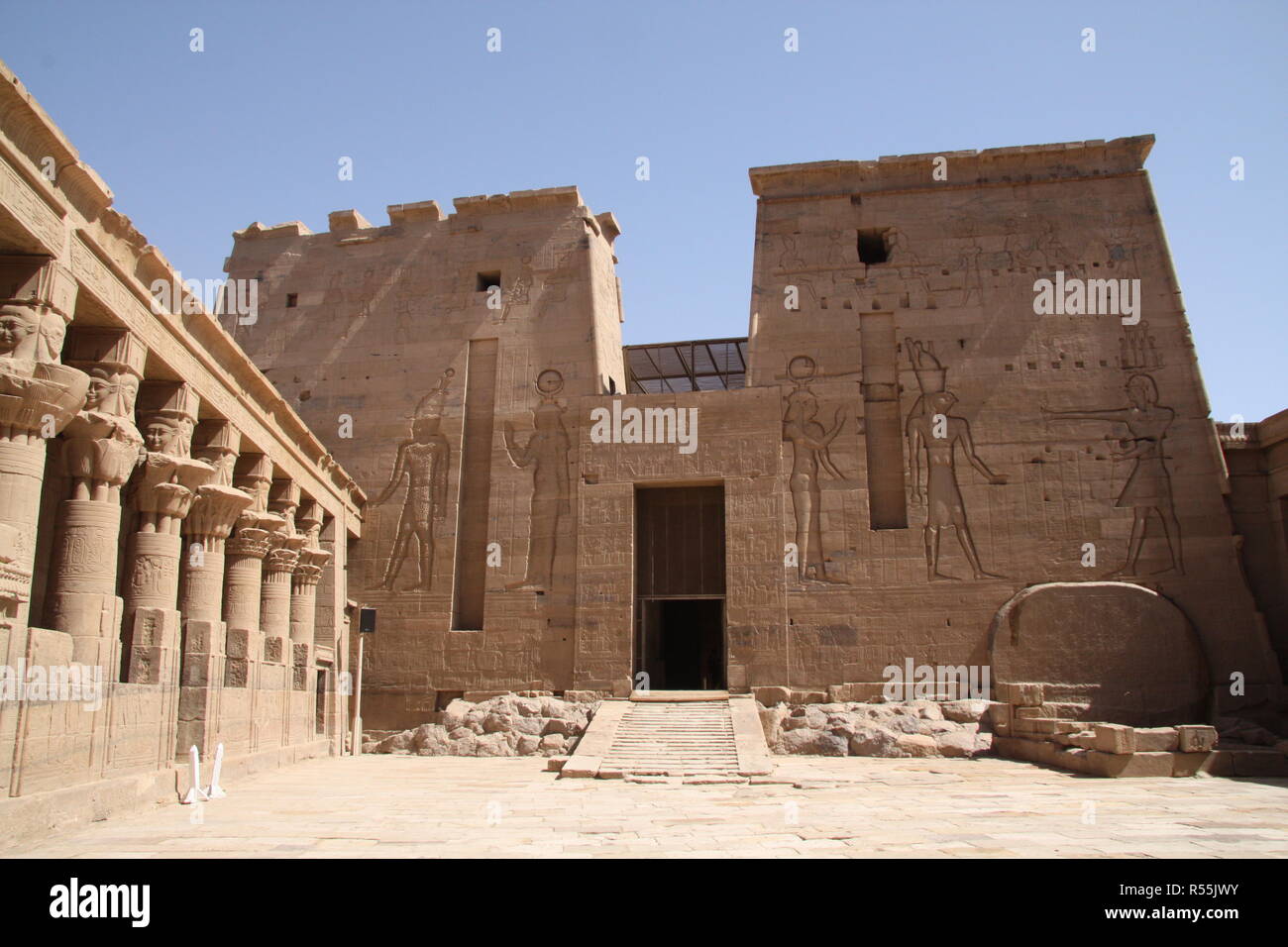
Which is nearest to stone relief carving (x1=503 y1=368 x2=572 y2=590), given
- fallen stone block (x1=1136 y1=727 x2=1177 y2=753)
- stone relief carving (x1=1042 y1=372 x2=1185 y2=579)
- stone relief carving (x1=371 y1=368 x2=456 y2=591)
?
stone relief carving (x1=371 y1=368 x2=456 y2=591)

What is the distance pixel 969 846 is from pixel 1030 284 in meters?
14.4

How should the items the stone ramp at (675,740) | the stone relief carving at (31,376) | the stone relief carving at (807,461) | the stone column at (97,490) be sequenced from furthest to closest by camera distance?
1. the stone relief carving at (807,461)
2. the stone ramp at (675,740)
3. the stone column at (97,490)
4. the stone relief carving at (31,376)

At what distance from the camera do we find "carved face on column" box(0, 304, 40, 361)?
8070 mm

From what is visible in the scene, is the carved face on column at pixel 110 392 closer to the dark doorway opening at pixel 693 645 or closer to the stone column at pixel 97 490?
the stone column at pixel 97 490

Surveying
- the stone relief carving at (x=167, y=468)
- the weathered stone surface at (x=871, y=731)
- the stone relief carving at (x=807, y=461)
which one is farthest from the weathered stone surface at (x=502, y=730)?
the stone relief carving at (x=167, y=468)

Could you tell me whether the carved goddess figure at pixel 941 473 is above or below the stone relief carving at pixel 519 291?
below

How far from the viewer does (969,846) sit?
20.6 feet

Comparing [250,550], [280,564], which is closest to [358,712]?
[280,564]

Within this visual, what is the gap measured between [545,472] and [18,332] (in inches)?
427

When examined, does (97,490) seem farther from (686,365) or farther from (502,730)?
(686,365)

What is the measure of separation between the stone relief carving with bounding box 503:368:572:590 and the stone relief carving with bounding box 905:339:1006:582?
20.8 ft

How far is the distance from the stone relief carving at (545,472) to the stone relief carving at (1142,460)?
28.7 feet

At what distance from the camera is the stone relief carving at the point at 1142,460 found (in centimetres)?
1666

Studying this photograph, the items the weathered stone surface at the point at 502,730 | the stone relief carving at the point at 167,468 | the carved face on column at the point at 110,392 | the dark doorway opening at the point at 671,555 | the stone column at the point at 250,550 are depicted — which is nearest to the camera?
the carved face on column at the point at 110,392
